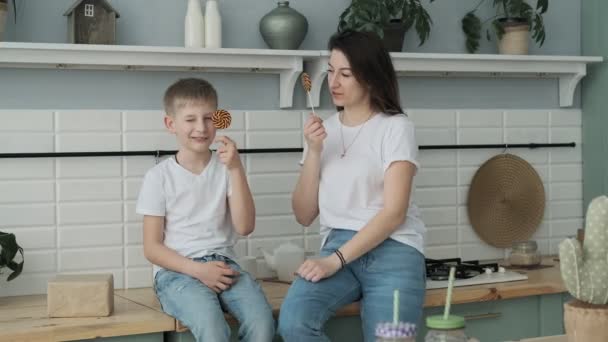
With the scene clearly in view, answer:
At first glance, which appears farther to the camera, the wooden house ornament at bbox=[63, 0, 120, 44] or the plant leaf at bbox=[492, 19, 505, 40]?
the plant leaf at bbox=[492, 19, 505, 40]

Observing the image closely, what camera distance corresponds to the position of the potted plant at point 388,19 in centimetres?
322

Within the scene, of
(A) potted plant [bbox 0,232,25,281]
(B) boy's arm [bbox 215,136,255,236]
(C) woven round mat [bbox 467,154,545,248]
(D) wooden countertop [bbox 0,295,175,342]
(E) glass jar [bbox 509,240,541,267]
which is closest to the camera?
(D) wooden countertop [bbox 0,295,175,342]

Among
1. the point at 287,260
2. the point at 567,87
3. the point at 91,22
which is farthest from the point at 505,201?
the point at 91,22

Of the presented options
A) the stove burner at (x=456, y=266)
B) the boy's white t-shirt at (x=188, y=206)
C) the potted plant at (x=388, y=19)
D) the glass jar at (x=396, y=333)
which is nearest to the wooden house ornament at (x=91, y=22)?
the boy's white t-shirt at (x=188, y=206)

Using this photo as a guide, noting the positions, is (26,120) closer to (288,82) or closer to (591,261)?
(288,82)

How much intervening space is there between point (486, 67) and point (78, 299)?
1.74 metres

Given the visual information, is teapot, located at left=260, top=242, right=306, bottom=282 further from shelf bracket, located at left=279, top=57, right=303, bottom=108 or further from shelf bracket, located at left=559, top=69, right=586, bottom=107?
shelf bracket, located at left=559, top=69, right=586, bottom=107

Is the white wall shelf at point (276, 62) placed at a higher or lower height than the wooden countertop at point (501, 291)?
higher

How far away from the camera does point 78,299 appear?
8.52ft

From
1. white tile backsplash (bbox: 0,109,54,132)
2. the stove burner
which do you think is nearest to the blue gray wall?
white tile backsplash (bbox: 0,109,54,132)

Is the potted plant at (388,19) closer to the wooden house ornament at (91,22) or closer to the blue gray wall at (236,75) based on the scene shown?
the blue gray wall at (236,75)

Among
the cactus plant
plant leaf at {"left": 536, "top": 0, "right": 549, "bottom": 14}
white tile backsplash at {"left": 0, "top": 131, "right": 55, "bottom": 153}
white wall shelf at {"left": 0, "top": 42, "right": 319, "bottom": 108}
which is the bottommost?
the cactus plant

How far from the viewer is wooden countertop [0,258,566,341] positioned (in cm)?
246

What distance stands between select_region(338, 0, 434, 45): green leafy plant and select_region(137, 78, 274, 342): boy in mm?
743
